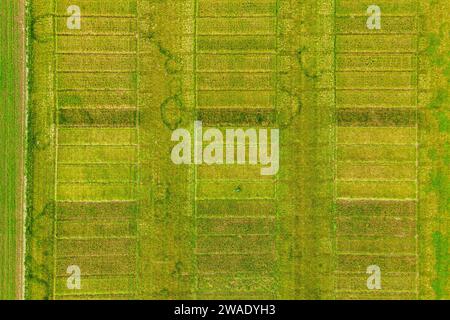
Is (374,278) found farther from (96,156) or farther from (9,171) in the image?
(9,171)

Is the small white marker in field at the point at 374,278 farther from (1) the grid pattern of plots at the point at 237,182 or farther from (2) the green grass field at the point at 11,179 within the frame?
(2) the green grass field at the point at 11,179

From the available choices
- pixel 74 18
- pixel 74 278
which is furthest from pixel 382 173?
pixel 74 18

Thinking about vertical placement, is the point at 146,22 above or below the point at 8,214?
above

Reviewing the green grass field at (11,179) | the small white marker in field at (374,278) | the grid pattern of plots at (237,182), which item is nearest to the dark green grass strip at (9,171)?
the green grass field at (11,179)

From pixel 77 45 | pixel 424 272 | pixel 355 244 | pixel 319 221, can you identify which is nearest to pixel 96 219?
pixel 77 45

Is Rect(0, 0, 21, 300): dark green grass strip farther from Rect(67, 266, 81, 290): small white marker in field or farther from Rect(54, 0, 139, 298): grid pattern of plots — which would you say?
Rect(67, 266, 81, 290): small white marker in field

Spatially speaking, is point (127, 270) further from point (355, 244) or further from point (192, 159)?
point (355, 244)

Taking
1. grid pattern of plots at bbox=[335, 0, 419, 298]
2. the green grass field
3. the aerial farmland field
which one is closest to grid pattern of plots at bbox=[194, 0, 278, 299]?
the aerial farmland field
